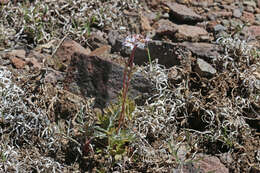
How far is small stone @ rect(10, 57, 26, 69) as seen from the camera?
3904 mm

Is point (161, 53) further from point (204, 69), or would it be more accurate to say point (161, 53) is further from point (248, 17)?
point (248, 17)

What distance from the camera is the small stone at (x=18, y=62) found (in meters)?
3.90

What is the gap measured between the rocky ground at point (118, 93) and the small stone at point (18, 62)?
0.5 inches

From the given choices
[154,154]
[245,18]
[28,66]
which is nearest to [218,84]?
[154,154]

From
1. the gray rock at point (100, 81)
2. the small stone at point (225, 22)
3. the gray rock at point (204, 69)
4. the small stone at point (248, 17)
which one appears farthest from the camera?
the small stone at point (248, 17)

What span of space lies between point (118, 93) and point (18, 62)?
105 centimetres

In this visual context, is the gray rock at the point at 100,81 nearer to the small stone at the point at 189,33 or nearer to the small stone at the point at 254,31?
the small stone at the point at 189,33

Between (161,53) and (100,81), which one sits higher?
(161,53)

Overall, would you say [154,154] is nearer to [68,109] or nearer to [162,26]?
[68,109]

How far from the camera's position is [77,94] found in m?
3.74

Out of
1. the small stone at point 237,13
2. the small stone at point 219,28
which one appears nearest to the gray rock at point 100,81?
the small stone at point 219,28

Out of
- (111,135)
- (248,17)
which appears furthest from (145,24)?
(111,135)

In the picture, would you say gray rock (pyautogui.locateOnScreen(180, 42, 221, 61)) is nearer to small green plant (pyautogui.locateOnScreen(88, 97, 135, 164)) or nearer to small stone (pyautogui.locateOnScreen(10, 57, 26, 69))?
small green plant (pyautogui.locateOnScreen(88, 97, 135, 164))

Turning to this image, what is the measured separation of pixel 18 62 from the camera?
393cm
